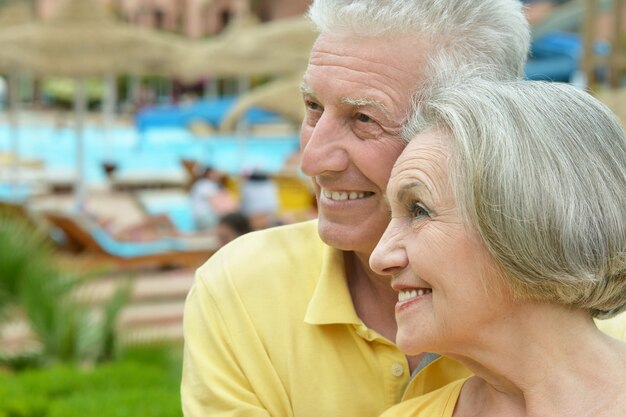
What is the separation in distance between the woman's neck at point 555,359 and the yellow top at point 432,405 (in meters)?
0.19

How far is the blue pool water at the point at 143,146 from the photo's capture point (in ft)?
89.3

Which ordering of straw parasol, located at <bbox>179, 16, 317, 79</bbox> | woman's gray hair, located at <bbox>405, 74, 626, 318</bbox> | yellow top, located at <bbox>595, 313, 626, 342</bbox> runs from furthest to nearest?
straw parasol, located at <bbox>179, 16, 317, 79</bbox> < yellow top, located at <bbox>595, 313, 626, 342</bbox> < woman's gray hair, located at <bbox>405, 74, 626, 318</bbox>

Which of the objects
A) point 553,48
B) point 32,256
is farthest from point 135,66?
point 553,48

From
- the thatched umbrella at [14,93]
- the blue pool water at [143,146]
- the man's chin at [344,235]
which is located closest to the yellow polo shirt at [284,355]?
the man's chin at [344,235]

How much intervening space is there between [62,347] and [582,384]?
5226mm

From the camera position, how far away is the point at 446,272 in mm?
1744

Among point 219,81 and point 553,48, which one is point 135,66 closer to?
point 553,48

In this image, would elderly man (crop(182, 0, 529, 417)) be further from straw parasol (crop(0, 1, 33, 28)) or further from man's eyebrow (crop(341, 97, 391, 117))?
straw parasol (crop(0, 1, 33, 28))

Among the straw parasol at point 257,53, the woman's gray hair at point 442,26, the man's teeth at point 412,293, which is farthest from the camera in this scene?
the straw parasol at point 257,53

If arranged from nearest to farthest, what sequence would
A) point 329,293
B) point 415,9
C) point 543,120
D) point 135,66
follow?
point 543,120, point 415,9, point 329,293, point 135,66

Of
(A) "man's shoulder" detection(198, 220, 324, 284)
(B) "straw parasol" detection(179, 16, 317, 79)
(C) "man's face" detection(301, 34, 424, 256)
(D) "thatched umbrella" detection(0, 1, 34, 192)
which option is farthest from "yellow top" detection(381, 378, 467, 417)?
(B) "straw parasol" detection(179, 16, 317, 79)

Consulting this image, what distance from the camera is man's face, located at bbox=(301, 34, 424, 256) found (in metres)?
2.10

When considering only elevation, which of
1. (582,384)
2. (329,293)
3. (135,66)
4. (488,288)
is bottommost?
(135,66)

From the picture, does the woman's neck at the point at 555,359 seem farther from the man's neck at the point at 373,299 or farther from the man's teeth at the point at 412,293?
the man's neck at the point at 373,299
